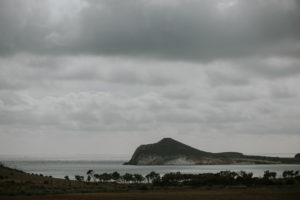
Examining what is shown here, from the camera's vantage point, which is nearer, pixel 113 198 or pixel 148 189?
pixel 113 198

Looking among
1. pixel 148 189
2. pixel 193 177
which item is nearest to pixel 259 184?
pixel 193 177

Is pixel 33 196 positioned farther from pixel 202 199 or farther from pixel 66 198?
pixel 202 199

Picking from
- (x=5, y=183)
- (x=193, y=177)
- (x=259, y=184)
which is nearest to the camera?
(x=5, y=183)

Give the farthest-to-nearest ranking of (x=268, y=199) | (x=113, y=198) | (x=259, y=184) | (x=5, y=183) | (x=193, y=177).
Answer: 1. (x=193, y=177)
2. (x=259, y=184)
3. (x=5, y=183)
4. (x=113, y=198)
5. (x=268, y=199)

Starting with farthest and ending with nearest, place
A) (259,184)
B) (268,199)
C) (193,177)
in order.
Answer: (193,177) < (259,184) < (268,199)

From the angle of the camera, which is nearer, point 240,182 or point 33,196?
point 33,196

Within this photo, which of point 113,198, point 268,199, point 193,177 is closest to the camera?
point 268,199

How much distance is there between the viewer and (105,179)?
13375cm

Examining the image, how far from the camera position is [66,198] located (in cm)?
7644

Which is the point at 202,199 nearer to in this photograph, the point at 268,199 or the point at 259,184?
the point at 268,199

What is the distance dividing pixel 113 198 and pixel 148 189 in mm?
23326

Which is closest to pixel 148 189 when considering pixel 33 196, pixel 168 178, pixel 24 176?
pixel 168 178

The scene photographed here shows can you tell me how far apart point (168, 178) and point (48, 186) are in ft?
113

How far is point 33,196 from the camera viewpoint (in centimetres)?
8162
